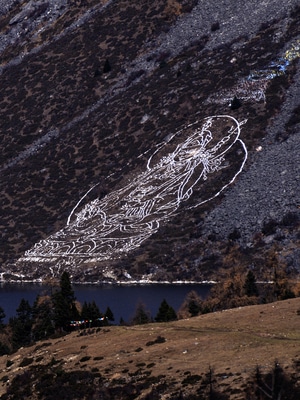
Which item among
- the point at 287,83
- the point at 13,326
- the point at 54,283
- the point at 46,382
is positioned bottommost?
the point at 287,83

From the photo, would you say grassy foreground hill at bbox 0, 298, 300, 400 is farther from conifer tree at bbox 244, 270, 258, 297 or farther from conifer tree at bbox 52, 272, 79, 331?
conifer tree at bbox 244, 270, 258, 297

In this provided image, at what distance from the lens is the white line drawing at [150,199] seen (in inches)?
6718

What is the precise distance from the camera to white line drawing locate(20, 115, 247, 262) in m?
171

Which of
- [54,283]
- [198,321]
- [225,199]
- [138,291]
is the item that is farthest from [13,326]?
[225,199]

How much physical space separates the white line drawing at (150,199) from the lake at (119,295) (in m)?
10.4

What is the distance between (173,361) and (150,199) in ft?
340

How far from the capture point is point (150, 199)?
Answer: 177625 mm

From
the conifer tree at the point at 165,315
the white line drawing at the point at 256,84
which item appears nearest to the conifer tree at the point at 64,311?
the conifer tree at the point at 165,315

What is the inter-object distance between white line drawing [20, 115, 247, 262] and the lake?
10.4 meters

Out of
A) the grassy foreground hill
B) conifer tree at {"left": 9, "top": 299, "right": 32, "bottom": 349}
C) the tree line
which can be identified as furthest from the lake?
the grassy foreground hill

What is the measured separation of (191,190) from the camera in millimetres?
176250

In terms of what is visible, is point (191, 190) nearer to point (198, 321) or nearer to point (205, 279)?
point (205, 279)

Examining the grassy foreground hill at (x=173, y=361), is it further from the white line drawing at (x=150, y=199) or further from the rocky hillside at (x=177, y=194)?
the white line drawing at (x=150, y=199)

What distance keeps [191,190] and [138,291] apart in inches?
1224
